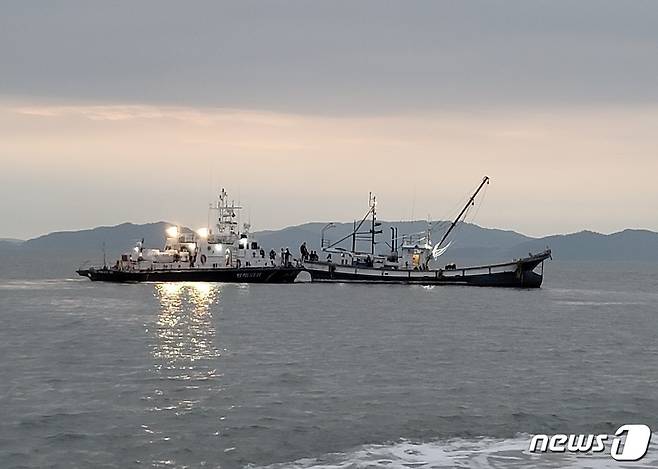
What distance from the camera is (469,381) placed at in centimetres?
4272

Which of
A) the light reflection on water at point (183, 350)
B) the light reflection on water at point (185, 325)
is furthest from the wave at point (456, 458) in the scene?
the light reflection on water at point (185, 325)

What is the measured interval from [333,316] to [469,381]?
38.8m

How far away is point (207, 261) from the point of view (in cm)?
11994

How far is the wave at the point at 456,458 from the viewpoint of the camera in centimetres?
2531

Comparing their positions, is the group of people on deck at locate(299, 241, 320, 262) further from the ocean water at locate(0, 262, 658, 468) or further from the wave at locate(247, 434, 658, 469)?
the wave at locate(247, 434, 658, 469)

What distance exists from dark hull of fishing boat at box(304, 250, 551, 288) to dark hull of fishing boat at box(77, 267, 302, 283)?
6.87 m

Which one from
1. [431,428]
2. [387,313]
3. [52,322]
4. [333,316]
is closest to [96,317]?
[52,322]

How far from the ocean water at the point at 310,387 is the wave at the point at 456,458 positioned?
95 mm

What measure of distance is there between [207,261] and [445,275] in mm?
34718

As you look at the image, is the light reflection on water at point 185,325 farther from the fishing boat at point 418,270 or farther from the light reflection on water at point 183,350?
the fishing boat at point 418,270

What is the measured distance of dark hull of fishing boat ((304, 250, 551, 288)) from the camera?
12650 cm

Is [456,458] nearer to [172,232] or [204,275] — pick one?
[204,275]

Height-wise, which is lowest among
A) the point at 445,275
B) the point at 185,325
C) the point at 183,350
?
the point at 183,350

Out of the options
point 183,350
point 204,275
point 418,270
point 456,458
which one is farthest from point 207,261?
point 456,458
